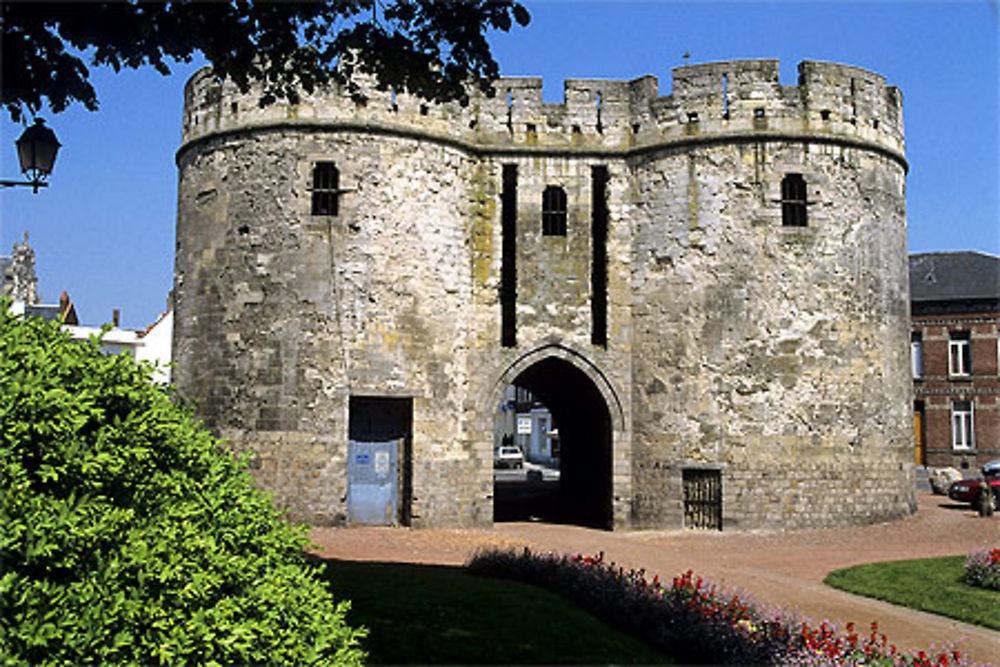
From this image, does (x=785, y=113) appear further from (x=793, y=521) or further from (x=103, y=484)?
(x=103, y=484)

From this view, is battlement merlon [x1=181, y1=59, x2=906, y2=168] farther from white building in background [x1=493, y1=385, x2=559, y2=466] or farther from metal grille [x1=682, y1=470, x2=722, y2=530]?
white building in background [x1=493, y1=385, x2=559, y2=466]

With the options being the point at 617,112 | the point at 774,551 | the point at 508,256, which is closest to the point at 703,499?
the point at 774,551

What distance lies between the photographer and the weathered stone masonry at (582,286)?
1888cm

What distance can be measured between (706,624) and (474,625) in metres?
2.35

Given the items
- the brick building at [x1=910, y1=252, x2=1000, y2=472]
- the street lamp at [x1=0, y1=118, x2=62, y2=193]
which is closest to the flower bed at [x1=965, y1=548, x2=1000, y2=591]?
the street lamp at [x1=0, y1=118, x2=62, y2=193]

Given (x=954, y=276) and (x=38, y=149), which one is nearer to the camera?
(x=38, y=149)

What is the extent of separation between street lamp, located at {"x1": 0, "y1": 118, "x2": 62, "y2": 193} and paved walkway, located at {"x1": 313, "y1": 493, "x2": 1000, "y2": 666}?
787cm

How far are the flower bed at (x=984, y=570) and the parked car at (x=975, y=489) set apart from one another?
1107 centimetres

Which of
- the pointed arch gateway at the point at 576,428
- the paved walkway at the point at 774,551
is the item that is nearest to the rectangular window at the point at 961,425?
the paved walkway at the point at 774,551

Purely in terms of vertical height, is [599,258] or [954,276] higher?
[954,276]

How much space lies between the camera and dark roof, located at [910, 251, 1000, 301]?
118 ft

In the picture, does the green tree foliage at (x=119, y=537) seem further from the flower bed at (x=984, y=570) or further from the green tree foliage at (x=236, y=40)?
the flower bed at (x=984, y=570)

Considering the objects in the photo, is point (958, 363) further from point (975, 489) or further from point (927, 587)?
point (927, 587)

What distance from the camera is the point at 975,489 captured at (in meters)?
24.9
